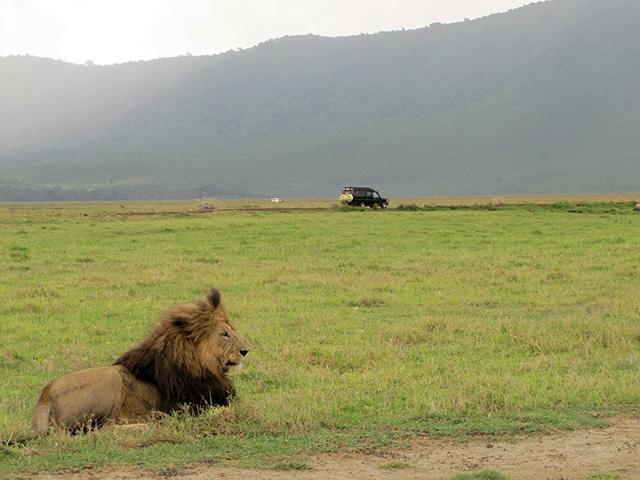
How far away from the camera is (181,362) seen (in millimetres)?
6477

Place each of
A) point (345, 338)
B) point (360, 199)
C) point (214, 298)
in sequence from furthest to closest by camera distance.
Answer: point (360, 199), point (345, 338), point (214, 298)

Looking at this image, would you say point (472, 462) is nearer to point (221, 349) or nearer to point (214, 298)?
point (221, 349)

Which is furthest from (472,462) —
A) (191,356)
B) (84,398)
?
(84,398)

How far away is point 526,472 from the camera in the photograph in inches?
209

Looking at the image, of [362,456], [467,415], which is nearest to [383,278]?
[467,415]

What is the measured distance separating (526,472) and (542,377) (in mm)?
2952

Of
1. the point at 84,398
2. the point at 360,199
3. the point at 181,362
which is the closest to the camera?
the point at 84,398

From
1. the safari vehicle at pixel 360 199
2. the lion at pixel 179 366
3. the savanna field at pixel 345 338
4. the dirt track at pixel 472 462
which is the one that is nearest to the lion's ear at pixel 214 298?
the lion at pixel 179 366

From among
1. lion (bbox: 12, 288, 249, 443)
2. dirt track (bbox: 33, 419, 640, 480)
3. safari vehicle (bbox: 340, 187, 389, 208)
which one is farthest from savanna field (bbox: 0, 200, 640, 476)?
safari vehicle (bbox: 340, 187, 389, 208)

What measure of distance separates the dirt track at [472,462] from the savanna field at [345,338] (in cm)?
20

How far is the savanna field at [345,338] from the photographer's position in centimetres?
619

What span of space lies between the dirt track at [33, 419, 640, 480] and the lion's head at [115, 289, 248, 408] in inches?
47.4

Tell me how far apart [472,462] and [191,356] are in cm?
274

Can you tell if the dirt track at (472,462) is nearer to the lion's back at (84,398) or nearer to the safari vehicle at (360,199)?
the lion's back at (84,398)
